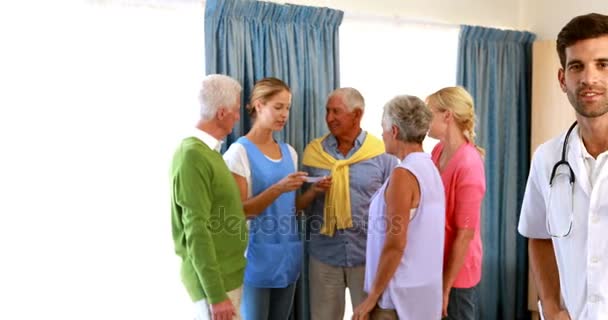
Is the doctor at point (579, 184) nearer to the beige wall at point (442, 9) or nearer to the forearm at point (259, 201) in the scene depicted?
the forearm at point (259, 201)

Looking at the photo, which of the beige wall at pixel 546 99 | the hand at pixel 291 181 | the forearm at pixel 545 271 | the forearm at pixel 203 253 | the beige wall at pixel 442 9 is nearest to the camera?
the forearm at pixel 545 271

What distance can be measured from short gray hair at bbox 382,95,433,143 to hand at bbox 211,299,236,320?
2.87 feet

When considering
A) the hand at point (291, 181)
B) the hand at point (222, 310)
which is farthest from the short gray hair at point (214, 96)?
the hand at point (222, 310)

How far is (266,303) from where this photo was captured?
2.64 m

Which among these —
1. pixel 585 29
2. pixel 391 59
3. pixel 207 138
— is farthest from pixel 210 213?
pixel 391 59

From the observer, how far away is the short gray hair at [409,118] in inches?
88.1

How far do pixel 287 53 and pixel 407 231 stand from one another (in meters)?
1.21

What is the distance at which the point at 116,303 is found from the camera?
105 inches

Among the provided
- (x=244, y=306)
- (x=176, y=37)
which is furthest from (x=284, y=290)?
(x=176, y=37)

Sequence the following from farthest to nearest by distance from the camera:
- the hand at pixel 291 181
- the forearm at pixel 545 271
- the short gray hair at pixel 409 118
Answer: the hand at pixel 291 181 → the short gray hair at pixel 409 118 → the forearm at pixel 545 271

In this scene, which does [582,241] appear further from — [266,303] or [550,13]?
[550,13]

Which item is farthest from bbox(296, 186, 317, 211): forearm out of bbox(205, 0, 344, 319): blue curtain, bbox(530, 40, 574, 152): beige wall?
bbox(530, 40, 574, 152): beige wall

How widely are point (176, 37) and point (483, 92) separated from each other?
2056mm

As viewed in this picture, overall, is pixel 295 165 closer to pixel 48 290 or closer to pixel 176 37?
pixel 176 37
